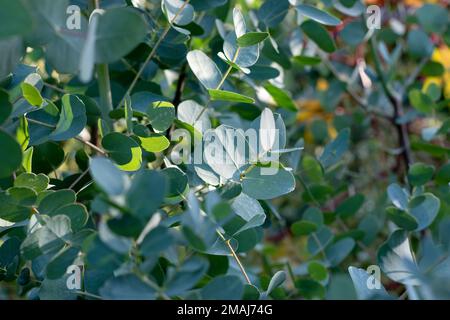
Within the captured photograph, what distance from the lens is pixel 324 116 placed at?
136 centimetres

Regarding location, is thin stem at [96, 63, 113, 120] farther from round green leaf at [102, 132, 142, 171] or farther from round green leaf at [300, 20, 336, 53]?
round green leaf at [300, 20, 336, 53]

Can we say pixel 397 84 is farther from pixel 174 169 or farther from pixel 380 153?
pixel 174 169

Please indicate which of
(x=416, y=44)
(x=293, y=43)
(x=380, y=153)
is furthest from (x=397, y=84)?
(x=380, y=153)

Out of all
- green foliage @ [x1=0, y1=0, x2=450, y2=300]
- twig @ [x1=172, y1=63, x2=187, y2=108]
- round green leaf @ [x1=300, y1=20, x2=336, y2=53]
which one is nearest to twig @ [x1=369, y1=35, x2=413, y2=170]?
green foliage @ [x1=0, y1=0, x2=450, y2=300]

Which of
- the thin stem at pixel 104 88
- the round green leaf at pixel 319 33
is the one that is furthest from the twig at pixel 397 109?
the thin stem at pixel 104 88

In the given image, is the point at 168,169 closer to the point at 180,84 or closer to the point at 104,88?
the point at 104,88

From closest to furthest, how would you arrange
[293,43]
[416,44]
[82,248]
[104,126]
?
[82,248], [104,126], [293,43], [416,44]

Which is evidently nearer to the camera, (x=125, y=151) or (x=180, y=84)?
(x=125, y=151)

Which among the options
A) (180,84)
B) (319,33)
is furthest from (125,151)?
(319,33)

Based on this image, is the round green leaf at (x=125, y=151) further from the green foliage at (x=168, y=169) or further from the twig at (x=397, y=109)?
the twig at (x=397, y=109)

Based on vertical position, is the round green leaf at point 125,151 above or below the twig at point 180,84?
above

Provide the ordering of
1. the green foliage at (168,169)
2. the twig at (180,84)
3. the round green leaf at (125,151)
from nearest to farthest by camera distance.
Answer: the green foliage at (168,169) → the round green leaf at (125,151) → the twig at (180,84)

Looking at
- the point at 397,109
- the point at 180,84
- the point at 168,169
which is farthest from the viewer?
the point at 397,109
